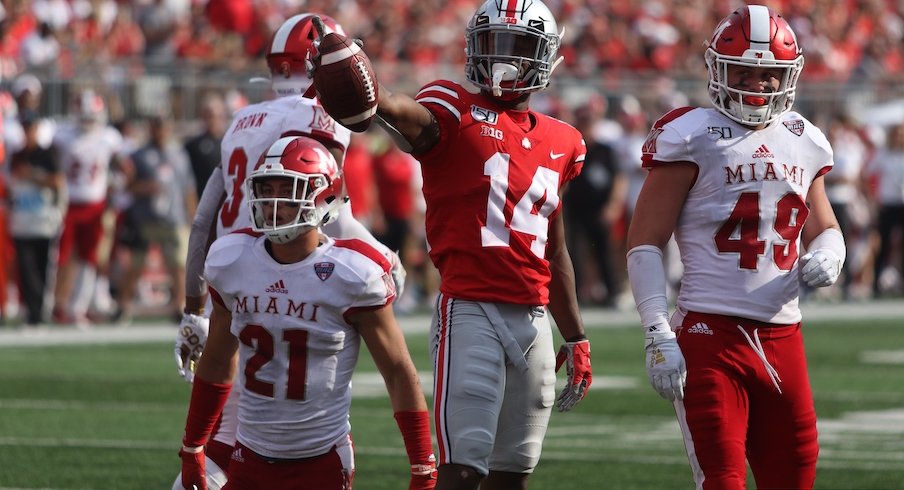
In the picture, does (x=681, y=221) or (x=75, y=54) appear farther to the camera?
(x=75, y=54)

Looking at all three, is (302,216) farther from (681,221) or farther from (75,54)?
(75,54)

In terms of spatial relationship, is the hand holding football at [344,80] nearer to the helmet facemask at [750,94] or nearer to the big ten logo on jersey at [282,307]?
the big ten logo on jersey at [282,307]

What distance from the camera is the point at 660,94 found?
19797 millimetres

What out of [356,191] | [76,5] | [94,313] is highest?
[76,5]

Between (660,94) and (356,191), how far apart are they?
217 inches

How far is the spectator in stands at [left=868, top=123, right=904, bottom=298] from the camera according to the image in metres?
17.9

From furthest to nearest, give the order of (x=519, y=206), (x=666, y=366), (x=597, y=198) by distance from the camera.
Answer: (x=597, y=198)
(x=519, y=206)
(x=666, y=366)

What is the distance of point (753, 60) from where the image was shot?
5.07 m

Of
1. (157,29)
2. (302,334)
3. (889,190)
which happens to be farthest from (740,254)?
(157,29)

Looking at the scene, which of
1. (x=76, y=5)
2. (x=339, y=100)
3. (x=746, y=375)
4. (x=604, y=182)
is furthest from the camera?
(x=76, y=5)

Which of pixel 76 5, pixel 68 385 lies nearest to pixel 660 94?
pixel 76 5

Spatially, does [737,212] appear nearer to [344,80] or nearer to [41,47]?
[344,80]

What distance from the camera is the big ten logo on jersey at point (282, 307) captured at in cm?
497

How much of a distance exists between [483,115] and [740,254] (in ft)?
2.98
